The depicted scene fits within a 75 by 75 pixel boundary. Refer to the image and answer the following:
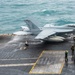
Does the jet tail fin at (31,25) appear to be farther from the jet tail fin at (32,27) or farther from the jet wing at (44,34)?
→ the jet wing at (44,34)

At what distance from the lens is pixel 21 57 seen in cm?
4447

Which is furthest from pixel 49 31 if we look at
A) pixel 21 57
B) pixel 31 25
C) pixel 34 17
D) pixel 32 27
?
pixel 34 17

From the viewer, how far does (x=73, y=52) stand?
43438 millimetres

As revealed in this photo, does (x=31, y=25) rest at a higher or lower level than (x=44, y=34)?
higher

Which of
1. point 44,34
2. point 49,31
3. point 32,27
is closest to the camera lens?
point 44,34

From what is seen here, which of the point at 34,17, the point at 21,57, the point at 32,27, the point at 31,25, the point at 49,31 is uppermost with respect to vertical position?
the point at 31,25

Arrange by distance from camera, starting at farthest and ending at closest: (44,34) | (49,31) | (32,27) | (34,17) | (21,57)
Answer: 1. (34,17)
2. (32,27)
3. (49,31)
4. (44,34)
5. (21,57)

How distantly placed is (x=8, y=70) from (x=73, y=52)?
12352mm

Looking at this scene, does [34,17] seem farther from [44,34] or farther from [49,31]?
[44,34]

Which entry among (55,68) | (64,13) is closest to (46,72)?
(55,68)

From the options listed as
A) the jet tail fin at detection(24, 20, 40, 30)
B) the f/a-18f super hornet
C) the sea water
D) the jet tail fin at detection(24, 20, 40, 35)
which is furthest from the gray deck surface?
the sea water

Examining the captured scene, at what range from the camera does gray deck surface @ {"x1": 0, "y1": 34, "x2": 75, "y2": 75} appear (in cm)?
3791

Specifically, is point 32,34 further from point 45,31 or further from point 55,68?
point 55,68

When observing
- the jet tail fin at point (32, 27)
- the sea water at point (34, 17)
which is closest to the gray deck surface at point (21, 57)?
the jet tail fin at point (32, 27)
